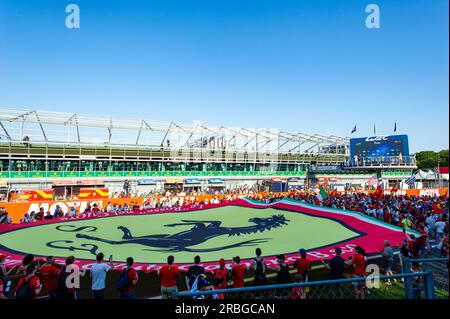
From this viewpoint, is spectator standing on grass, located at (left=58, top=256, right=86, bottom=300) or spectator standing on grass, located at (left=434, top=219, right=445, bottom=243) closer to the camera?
spectator standing on grass, located at (left=58, top=256, right=86, bottom=300)

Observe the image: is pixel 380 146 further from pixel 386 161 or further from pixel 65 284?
pixel 65 284

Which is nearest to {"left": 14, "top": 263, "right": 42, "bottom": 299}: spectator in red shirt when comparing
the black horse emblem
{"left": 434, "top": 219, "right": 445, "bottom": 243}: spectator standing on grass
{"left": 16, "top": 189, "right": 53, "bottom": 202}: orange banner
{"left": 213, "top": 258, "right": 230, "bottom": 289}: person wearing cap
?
{"left": 213, "top": 258, "right": 230, "bottom": 289}: person wearing cap

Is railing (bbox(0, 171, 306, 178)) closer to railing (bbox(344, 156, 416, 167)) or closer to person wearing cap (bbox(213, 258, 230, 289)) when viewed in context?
railing (bbox(344, 156, 416, 167))

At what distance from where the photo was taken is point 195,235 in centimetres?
1076

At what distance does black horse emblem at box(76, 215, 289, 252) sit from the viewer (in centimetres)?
939

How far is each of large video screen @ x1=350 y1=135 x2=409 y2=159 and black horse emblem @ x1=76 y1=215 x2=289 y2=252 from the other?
178ft

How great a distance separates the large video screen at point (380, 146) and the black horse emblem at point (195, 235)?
5433cm

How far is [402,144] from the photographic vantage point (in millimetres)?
56656

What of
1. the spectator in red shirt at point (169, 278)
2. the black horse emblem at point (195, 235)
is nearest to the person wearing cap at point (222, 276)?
the spectator in red shirt at point (169, 278)

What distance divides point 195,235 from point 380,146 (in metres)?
59.4

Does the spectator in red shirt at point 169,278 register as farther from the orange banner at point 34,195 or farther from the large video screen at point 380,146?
the large video screen at point 380,146

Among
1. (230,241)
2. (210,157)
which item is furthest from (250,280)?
(210,157)

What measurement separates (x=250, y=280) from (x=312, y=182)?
60.4 m

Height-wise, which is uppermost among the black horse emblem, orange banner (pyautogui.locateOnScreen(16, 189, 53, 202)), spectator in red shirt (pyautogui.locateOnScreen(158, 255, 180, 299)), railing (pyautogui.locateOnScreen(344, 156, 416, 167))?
railing (pyautogui.locateOnScreen(344, 156, 416, 167))
